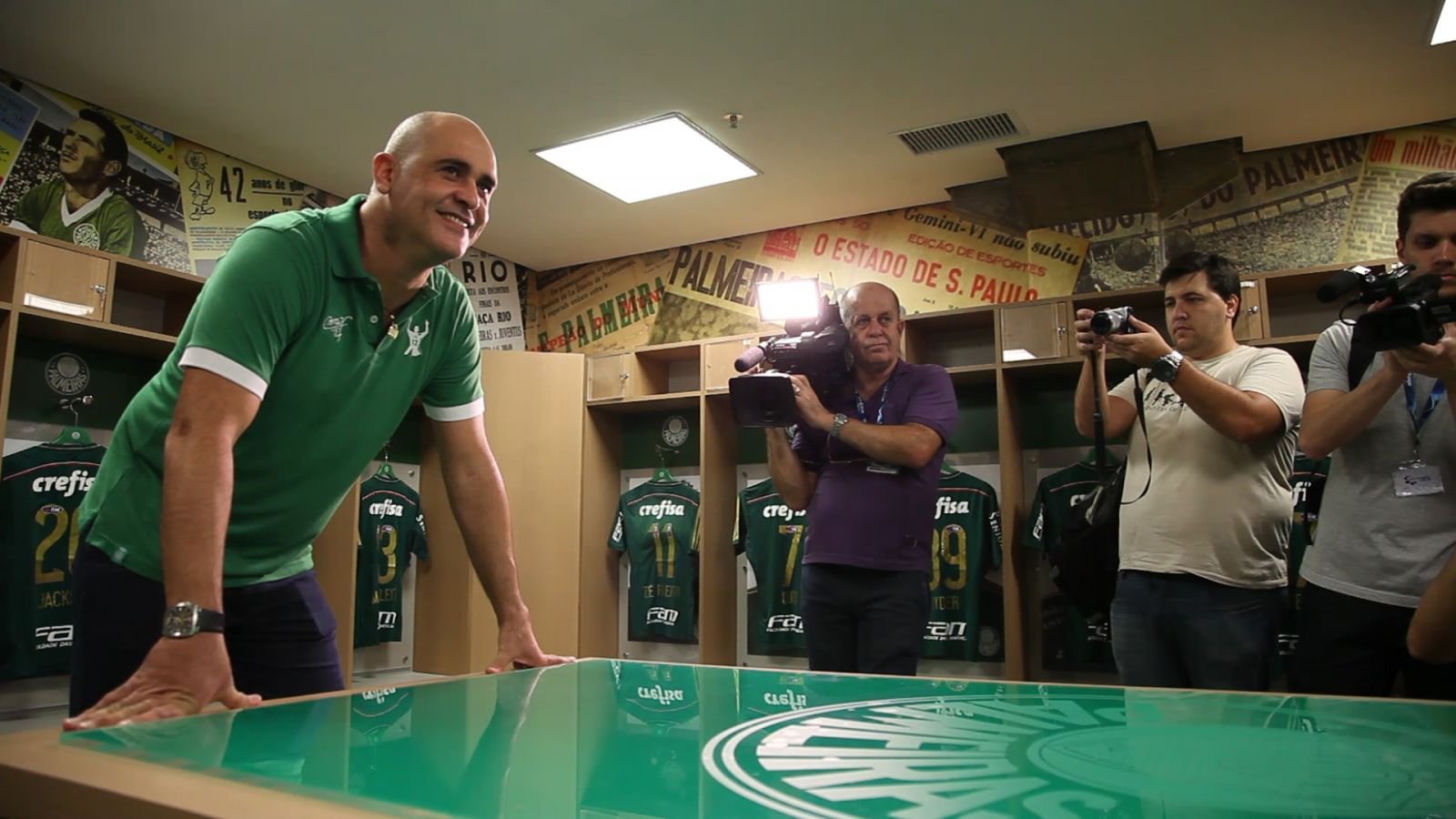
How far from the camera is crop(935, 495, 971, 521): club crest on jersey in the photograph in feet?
12.8

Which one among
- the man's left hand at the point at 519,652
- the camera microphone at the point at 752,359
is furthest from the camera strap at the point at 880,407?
the man's left hand at the point at 519,652

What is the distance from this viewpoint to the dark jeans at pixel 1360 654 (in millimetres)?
1493

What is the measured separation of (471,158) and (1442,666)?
170cm

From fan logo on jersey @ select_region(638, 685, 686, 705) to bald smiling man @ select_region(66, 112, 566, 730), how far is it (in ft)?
1.00

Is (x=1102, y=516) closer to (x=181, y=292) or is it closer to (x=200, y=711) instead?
(x=200, y=711)

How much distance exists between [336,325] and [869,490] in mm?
1257

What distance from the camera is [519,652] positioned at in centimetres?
136

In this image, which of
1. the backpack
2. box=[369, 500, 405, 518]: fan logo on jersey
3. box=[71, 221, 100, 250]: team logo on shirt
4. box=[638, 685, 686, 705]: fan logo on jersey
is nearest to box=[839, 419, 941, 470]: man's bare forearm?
the backpack

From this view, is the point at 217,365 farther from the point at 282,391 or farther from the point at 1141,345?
the point at 1141,345

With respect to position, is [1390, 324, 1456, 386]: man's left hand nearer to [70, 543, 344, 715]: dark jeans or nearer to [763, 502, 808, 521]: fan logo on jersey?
[70, 543, 344, 715]: dark jeans

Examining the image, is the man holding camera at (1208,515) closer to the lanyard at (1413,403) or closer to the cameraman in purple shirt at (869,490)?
the lanyard at (1413,403)

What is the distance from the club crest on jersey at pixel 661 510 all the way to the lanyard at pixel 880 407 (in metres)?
2.37

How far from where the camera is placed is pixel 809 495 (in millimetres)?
2373

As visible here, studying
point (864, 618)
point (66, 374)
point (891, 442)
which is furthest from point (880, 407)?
point (66, 374)
